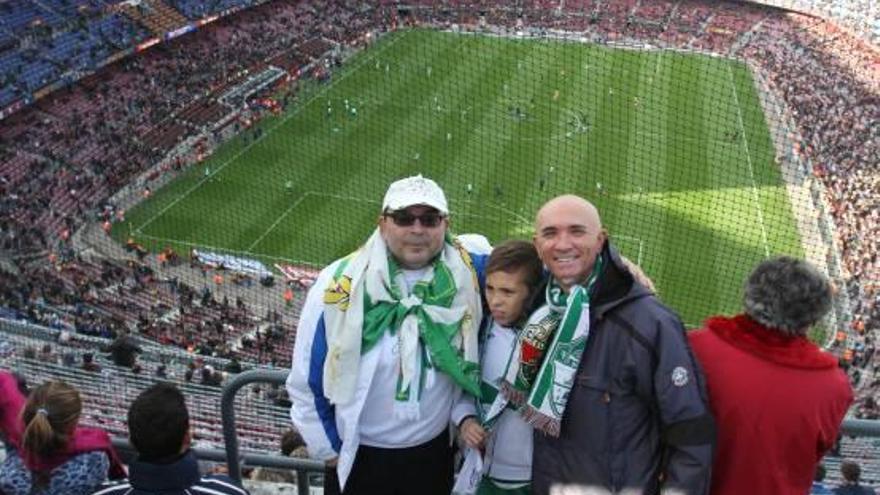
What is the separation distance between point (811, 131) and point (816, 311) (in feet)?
68.3

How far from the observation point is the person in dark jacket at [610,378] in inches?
77.8

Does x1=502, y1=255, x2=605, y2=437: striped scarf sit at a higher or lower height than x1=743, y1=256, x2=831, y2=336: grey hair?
lower

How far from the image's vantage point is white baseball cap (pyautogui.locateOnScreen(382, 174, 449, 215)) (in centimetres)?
229

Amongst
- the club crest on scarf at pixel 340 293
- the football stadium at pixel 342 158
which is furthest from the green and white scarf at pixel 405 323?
the football stadium at pixel 342 158

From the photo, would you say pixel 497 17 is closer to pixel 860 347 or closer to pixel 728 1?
pixel 728 1

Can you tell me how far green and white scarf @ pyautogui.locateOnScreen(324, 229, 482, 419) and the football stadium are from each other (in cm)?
311

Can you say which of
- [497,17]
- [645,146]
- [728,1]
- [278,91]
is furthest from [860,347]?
[728,1]

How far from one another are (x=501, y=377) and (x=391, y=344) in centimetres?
30

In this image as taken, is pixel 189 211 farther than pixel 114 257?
Yes

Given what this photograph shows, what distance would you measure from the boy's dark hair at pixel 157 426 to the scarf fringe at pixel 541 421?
0.82 m

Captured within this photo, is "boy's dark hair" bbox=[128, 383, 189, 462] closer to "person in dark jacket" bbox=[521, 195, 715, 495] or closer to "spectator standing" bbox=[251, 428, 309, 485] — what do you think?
"person in dark jacket" bbox=[521, 195, 715, 495]

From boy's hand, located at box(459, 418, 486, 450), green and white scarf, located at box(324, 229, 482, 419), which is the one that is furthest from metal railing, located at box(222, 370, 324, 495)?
boy's hand, located at box(459, 418, 486, 450)

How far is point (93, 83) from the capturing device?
2180 cm

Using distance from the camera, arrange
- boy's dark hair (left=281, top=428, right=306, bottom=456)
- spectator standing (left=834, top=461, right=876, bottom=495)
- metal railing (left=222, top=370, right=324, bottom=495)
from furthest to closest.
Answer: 1. boy's dark hair (left=281, top=428, right=306, bottom=456)
2. spectator standing (left=834, top=461, right=876, bottom=495)
3. metal railing (left=222, top=370, right=324, bottom=495)
